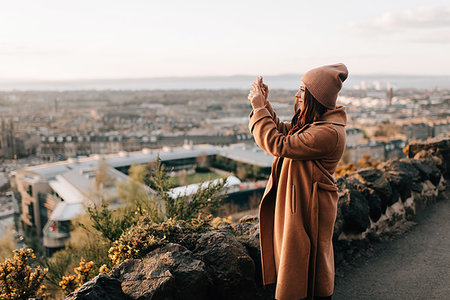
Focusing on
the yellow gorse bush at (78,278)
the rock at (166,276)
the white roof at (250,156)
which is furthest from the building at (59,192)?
the rock at (166,276)

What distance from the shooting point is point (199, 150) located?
4388 cm

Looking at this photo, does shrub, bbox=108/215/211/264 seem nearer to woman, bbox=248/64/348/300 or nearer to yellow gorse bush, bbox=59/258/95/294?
yellow gorse bush, bbox=59/258/95/294

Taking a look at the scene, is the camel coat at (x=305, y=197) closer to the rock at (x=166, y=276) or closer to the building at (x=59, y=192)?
the rock at (x=166, y=276)

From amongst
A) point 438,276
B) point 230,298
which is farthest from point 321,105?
point 438,276

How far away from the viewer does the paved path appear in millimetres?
3248

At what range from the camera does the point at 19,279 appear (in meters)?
3.17

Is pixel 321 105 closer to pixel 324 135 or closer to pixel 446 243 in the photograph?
pixel 324 135

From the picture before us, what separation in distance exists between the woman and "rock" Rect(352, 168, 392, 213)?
2530 millimetres

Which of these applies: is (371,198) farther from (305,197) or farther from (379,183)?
(305,197)

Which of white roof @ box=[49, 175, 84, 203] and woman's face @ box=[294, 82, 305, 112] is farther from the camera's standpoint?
white roof @ box=[49, 175, 84, 203]

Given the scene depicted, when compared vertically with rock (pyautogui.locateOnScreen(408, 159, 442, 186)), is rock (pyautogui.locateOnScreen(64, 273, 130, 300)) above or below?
above

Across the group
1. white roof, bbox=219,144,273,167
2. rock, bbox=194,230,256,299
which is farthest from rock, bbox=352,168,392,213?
white roof, bbox=219,144,273,167

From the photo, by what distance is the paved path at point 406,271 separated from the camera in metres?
3.25

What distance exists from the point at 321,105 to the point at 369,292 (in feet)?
6.10
